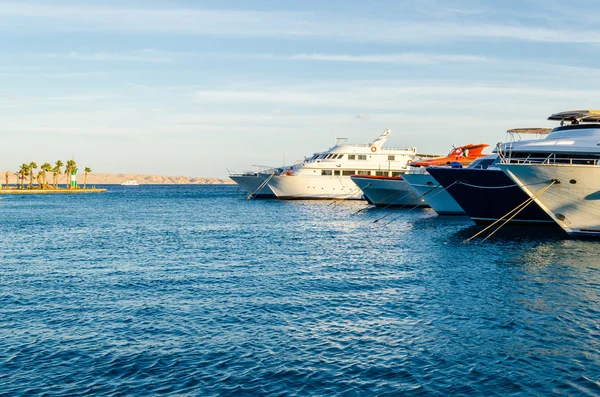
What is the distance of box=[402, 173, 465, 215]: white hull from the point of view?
5994cm

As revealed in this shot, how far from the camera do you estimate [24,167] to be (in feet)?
503

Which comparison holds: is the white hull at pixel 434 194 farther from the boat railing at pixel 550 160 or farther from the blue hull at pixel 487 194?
the boat railing at pixel 550 160

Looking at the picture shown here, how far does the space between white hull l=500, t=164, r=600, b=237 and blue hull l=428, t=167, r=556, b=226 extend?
5.48m

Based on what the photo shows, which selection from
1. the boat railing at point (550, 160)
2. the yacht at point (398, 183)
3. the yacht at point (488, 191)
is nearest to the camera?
the boat railing at point (550, 160)

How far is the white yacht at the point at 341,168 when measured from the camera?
89.2 metres

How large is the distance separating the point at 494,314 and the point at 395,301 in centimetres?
339

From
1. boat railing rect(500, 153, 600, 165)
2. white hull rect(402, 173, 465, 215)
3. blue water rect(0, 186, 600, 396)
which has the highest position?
boat railing rect(500, 153, 600, 165)

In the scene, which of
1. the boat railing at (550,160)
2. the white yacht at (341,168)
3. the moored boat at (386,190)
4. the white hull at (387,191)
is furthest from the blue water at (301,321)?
the white yacht at (341,168)

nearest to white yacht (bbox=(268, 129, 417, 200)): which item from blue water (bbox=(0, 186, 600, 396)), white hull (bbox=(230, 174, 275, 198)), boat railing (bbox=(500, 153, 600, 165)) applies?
white hull (bbox=(230, 174, 275, 198))

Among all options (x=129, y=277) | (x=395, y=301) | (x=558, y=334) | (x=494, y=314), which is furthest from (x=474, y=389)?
(x=129, y=277)

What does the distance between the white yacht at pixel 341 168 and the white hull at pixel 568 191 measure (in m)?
51.9

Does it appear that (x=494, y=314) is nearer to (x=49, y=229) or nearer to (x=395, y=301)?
(x=395, y=301)

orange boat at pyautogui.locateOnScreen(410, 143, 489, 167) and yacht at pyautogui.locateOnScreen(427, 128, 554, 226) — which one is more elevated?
orange boat at pyautogui.locateOnScreen(410, 143, 489, 167)

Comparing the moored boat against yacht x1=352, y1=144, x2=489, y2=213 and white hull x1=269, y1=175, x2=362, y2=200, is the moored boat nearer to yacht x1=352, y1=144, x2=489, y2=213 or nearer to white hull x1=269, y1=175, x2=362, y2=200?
yacht x1=352, y1=144, x2=489, y2=213
